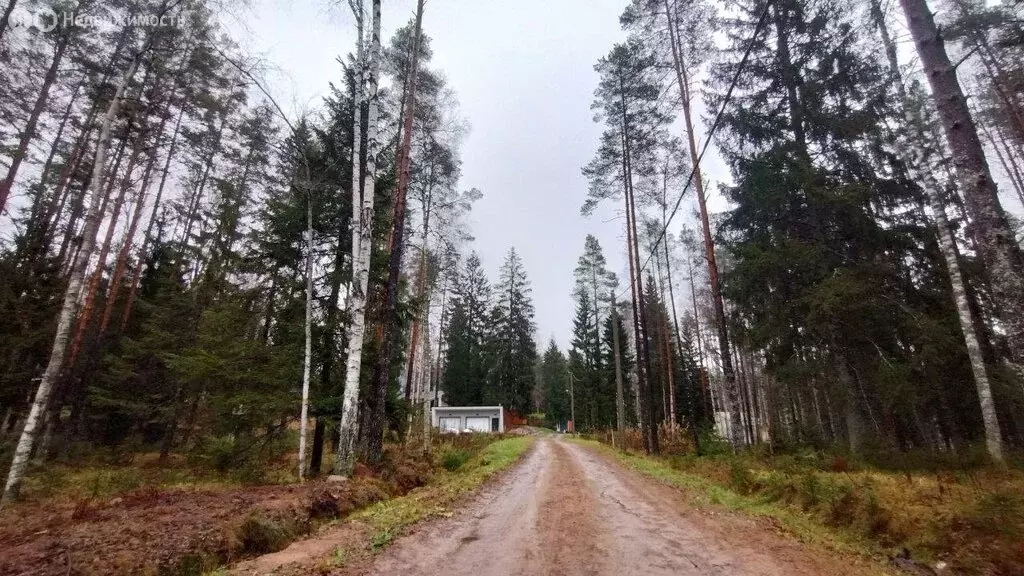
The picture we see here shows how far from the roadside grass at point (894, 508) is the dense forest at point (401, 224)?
2511 millimetres

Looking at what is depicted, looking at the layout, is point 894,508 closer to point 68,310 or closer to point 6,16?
point 68,310

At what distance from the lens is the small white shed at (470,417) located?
39.8m

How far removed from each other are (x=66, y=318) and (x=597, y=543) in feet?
33.4

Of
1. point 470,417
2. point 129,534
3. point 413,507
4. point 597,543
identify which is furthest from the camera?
point 470,417

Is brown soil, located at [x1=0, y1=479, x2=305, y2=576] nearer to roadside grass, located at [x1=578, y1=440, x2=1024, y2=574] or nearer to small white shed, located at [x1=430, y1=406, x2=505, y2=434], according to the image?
roadside grass, located at [x1=578, y1=440, x2=1024, y2=574]

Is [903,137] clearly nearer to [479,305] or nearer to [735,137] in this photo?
[735,137]

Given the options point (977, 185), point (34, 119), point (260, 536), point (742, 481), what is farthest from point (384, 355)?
point (34, 119)

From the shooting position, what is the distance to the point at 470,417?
4053 centimetres

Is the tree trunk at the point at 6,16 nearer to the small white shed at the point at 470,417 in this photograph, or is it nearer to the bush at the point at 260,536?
the bush at the point at 260,536

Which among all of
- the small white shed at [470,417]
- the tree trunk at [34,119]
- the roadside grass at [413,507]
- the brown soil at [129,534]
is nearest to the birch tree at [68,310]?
the brown soil at [129,534]

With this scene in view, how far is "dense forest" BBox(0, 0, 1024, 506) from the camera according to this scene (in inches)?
365

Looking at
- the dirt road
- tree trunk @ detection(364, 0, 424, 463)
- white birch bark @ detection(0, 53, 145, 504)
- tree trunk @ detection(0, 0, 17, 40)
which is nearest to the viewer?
the dirt road

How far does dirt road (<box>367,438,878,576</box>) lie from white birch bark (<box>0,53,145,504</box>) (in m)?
7.76

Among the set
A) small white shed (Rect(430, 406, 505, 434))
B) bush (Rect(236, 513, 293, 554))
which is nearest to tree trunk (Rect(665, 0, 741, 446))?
bush (Rect(236, 513, 293, 554))
